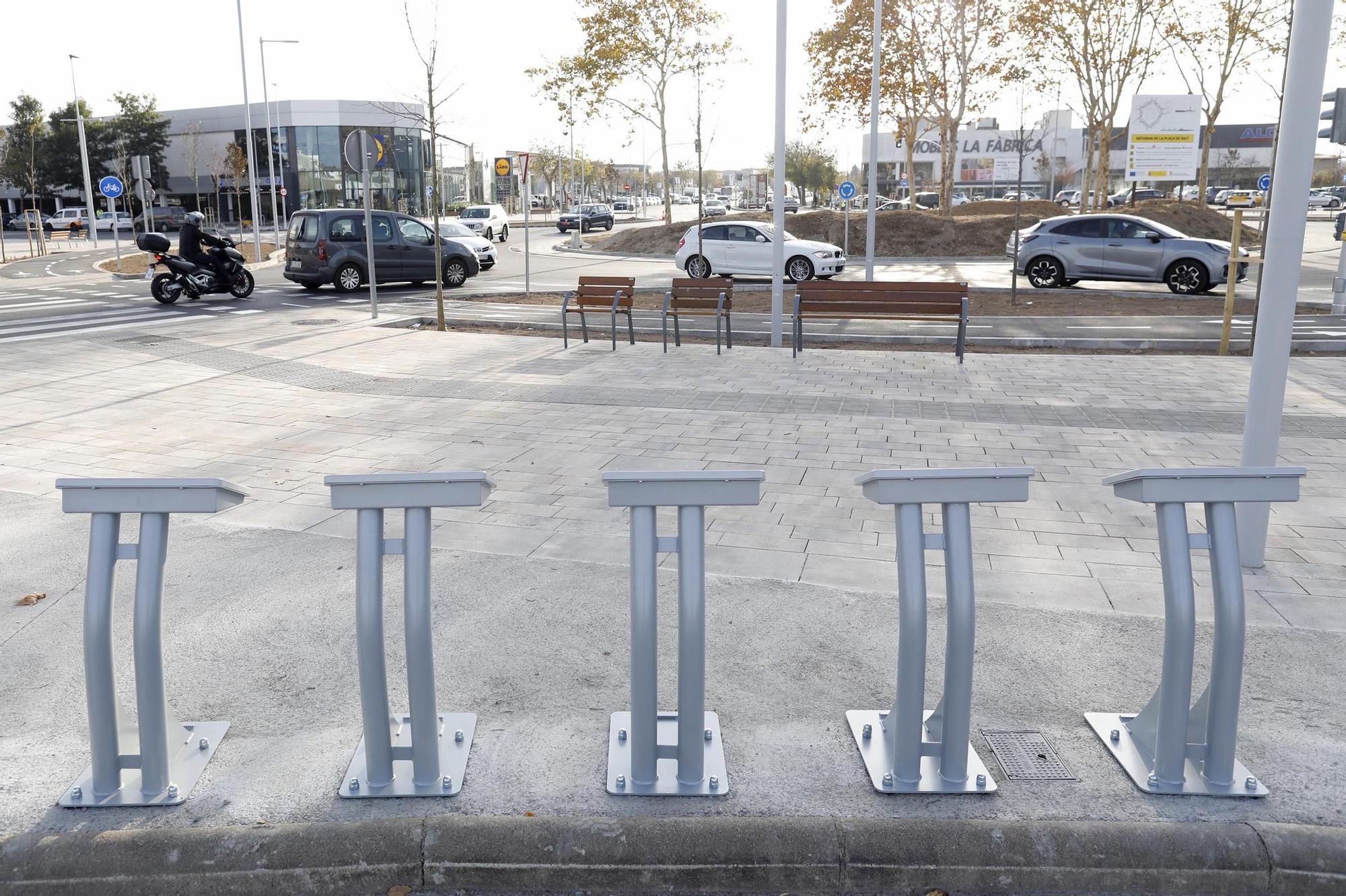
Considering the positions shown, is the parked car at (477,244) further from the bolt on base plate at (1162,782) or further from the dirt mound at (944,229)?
the bolt on base plate at (1162,782)

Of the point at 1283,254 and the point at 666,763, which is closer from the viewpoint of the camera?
the point at 666,763

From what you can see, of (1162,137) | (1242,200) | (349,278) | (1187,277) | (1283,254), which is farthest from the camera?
(1242,200)

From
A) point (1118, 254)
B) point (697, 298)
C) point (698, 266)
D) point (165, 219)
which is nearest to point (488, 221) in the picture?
point (698, 266)

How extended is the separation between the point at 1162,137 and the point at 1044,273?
73.8 feet

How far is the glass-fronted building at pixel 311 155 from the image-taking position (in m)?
65.9

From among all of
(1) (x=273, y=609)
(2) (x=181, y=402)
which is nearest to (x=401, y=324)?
(2) (x=181, y=402)

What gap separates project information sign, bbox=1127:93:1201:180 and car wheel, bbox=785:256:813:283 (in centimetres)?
2303

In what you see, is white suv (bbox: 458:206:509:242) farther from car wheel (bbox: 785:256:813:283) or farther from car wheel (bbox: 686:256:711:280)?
car wheel (bbox: 785:256:813:283)

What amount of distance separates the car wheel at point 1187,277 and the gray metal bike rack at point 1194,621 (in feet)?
61.1

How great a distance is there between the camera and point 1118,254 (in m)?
20.2

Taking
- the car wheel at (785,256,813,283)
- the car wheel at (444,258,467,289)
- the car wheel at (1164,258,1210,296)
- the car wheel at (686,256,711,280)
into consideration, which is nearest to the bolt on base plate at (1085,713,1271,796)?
the car wheel at (1164,258,1210,296)

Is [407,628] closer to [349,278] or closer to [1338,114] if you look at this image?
→ [1338,114]

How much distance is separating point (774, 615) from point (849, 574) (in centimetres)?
65

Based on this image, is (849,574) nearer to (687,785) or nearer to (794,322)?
(687,785)
